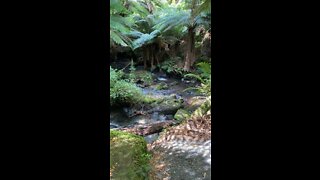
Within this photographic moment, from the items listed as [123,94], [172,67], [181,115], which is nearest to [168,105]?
[181,115]

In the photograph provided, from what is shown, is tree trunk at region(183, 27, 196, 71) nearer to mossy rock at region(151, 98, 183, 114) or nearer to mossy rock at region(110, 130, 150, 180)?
mossy rock at region(151, 98, 183, 114)

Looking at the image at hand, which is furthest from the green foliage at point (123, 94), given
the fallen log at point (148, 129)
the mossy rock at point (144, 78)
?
the mossy rock at point (144, 78)

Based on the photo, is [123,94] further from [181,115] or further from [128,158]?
[128,158]

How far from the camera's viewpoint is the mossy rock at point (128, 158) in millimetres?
2651

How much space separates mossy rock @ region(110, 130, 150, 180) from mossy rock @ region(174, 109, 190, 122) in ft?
6.43

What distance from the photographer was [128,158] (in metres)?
2.92

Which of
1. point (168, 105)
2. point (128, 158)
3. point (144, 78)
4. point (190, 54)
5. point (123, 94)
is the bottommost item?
point (128, 158)

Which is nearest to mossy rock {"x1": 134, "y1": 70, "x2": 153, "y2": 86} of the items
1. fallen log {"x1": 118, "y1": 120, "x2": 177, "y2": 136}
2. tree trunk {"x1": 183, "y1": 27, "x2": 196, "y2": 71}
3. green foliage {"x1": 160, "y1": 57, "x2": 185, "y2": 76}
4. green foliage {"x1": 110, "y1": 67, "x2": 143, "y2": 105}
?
green foliage {"x1": 160, "y1": 57, "x2": 185, "y2": 76}

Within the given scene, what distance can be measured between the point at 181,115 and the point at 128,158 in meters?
2.63
